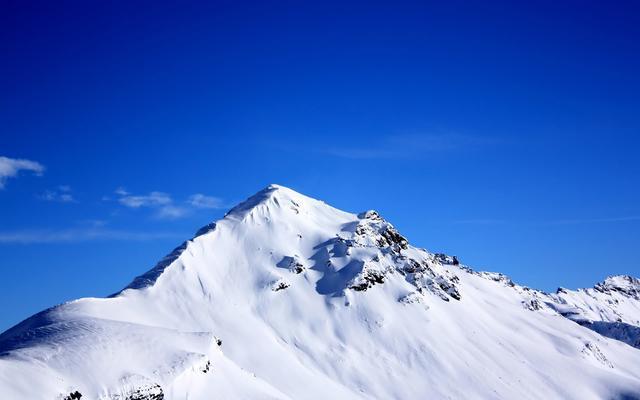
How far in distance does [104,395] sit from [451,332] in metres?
72.7

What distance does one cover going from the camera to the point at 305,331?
99.9m

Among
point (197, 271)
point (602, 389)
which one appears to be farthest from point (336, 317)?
point (602, 389)

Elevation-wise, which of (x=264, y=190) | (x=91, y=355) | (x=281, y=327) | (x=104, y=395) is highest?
(x=264, y=190)

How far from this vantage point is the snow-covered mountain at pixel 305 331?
6191 centimetres

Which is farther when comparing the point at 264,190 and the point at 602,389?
the point at 264,190

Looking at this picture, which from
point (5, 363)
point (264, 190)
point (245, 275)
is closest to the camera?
point (5, 363)

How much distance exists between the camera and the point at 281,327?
99000 millimetres

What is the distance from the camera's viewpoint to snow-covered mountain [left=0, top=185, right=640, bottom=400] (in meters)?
61.9

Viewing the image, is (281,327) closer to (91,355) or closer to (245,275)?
(245,275)

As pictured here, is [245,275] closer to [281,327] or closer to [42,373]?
[281,327]

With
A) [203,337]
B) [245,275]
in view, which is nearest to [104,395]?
[203,337]

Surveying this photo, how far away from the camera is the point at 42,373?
53.1 meters

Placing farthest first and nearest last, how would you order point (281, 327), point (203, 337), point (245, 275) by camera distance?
point (245, 275) < point (281, 327) < point (203, 337)

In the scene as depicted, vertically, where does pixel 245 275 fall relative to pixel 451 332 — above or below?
above
